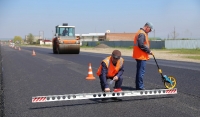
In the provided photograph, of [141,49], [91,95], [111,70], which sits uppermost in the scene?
[141,49]

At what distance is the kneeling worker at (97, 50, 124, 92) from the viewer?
7.23 m

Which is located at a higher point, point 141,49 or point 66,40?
point 141,49

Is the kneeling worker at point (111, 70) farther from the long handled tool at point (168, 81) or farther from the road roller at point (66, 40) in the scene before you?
the road roller at point (66, 40)

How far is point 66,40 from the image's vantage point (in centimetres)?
3055

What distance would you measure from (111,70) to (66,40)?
23422 millimetres

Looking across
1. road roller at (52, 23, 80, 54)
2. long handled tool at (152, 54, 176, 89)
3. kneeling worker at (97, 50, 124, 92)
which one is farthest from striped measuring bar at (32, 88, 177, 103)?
road roller at (52, 23, 80, 54)

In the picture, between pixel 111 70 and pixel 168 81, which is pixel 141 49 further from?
pixel 111 70

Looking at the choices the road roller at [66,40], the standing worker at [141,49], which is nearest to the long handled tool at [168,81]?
the standing worker at [141,49]

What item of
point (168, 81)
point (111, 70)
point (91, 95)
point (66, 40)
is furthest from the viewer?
point (66, 40)

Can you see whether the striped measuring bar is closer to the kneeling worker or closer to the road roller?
the kneeling worker

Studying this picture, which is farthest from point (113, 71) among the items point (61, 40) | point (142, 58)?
point (61, 40)

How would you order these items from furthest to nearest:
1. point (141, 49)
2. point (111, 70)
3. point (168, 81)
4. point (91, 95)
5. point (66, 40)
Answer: point (66, 40)
point (168, 81)
point (141, 49)
point (111, 70)
point (91, 95)

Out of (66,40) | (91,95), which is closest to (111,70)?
(91,95)

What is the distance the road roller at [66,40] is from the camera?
30.5m
